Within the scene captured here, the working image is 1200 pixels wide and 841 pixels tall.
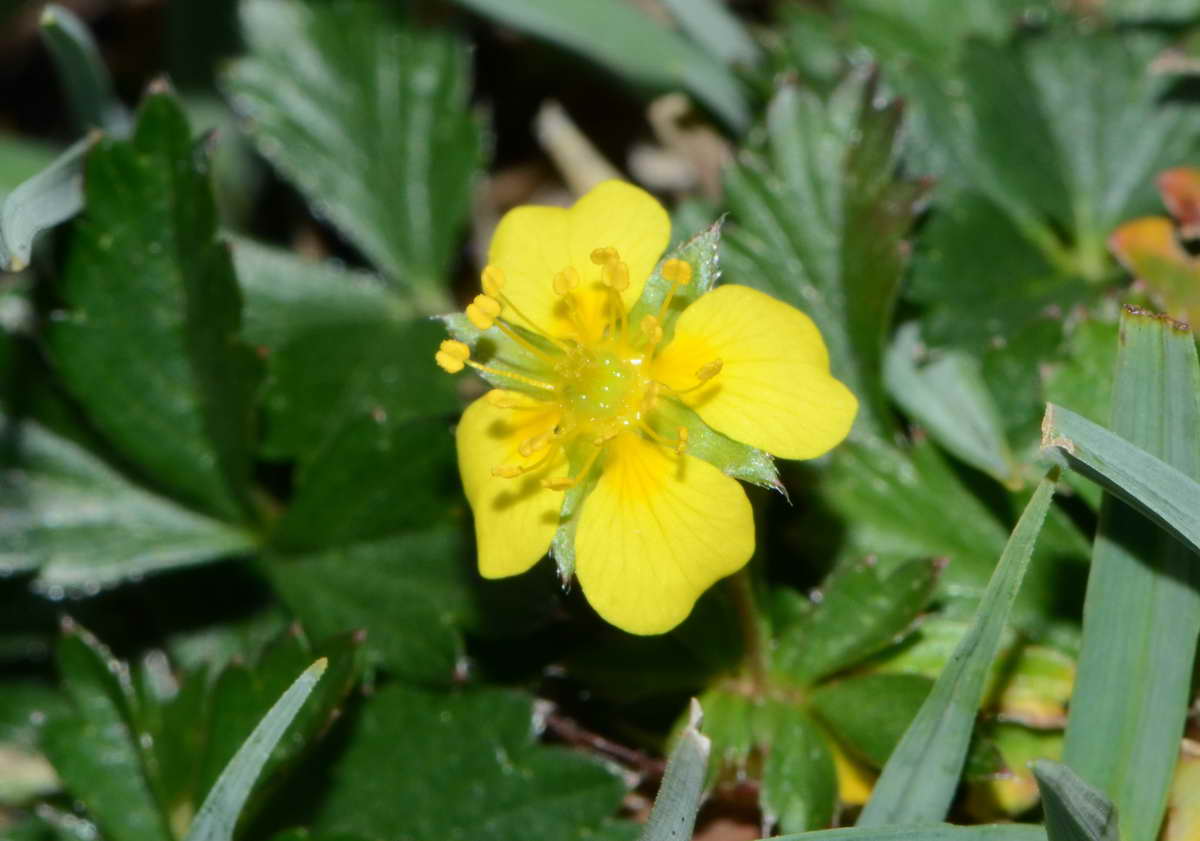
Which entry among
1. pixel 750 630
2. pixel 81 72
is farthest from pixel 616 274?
pixel 81 72

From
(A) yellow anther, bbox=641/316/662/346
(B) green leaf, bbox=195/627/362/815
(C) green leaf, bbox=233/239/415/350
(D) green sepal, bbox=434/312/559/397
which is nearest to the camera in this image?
(A) yellow anther, bbox=641/316/662/346

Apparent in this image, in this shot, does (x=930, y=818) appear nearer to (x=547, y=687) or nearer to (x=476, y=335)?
(x=547, y=687)

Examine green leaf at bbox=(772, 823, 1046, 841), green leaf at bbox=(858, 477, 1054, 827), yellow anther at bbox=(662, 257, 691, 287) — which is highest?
yellow anther at bbox=(662, 257, 691, 287)

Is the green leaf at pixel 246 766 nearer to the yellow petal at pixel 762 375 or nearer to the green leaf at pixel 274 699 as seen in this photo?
the green leaf at pixel 274 699

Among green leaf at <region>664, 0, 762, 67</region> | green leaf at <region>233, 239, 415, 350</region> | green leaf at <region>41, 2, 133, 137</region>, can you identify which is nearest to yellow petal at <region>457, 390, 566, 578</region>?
green leaf at <region>233, 239, 415, 350</region>

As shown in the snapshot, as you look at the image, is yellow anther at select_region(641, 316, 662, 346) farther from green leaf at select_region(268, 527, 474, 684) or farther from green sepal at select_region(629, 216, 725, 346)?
green leaf at select_region(268, 527, 474, 684)

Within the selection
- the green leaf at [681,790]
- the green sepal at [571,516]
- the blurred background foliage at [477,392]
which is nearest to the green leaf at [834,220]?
the blurred background foliage at [477,392]
